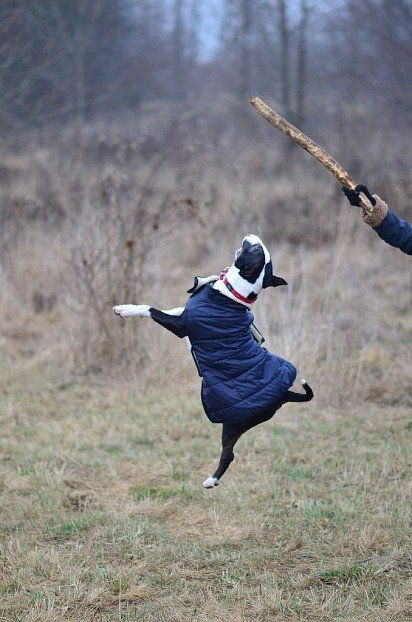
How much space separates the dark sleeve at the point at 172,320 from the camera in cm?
314

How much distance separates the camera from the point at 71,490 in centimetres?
480

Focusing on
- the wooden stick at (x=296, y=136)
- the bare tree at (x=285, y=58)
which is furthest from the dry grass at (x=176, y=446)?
the bare tree at (x=285, y=58)

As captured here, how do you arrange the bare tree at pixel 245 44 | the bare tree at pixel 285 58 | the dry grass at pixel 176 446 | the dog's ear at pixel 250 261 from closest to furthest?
the dog's ear at pixel 250 261
the dry grass at pixel 176 446
the bare tree at pixel 285 58
the bare tree at pixel 245 44

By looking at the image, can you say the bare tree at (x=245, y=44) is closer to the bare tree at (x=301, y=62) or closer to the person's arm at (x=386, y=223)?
the bare tree at (x=301, y=62)

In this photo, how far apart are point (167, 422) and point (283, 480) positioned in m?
1.35

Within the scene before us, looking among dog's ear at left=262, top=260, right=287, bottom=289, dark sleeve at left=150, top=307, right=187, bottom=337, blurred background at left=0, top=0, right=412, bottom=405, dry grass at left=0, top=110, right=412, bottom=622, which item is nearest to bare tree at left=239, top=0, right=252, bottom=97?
blurred background at left=0, top=0, right=412, bottom=405

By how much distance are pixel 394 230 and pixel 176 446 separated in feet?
8.51

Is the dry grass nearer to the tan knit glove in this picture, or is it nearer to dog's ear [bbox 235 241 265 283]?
dog's ear [bbox 235 241 265 283]

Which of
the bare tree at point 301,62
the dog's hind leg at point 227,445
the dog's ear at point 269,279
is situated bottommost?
the dog's hind leg at point 227,445

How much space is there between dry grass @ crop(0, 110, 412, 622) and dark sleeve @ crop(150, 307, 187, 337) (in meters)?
1.26

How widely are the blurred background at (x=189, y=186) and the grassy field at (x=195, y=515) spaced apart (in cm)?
82

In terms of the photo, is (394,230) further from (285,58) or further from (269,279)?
(285,58)

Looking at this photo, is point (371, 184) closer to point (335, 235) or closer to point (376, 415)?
point (335, 235)

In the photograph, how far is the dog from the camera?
Result: 124 inches
